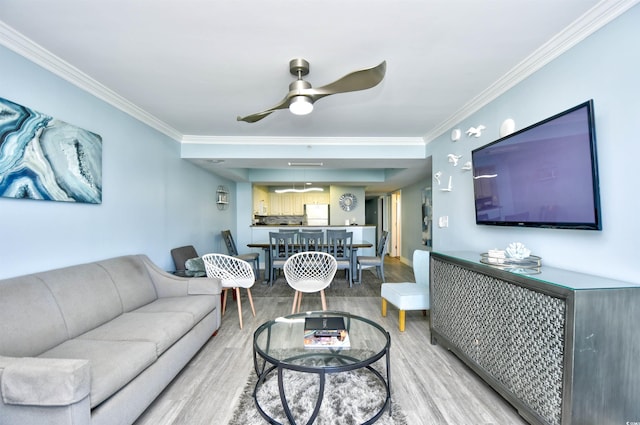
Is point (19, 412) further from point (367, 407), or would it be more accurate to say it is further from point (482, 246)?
point (482, 246)

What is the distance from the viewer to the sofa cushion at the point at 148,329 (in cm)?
185

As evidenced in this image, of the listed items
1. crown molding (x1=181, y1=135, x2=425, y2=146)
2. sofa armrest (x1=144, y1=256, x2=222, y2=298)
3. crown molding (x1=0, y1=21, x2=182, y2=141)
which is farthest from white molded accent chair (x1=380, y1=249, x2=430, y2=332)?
crown molding (x1=0, y1=21, x2=182, y2=141)

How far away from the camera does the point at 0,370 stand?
3.97 feet

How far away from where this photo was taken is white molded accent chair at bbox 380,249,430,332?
118 inches

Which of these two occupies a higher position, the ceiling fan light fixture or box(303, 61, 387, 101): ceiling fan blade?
box(303, 61, 387, 101): ceiling fan blade

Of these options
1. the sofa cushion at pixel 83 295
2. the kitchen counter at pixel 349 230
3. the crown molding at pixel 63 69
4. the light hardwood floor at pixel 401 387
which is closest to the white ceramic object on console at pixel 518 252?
the light hardwood floor at pixel 401 387

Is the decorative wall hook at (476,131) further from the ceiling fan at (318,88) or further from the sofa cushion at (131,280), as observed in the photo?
the sofa cushion at (131,280)

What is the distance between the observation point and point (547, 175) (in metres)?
1.76

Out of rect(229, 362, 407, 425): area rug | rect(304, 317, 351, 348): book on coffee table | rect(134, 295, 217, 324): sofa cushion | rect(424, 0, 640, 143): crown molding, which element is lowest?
rect(229, 362, 407, 425): area rug

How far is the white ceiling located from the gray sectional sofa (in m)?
1.60

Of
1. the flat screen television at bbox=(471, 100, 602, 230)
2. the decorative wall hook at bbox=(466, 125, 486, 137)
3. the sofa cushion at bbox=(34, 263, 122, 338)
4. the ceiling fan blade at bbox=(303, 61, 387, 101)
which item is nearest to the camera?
the flat screen television at bbox=(471, 100, 602, 230)

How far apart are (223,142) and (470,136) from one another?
Result: 131 inches

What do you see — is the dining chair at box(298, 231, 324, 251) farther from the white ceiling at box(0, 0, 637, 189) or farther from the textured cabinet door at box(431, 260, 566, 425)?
the textured cabinet door at box(431, 260, 566, 425)

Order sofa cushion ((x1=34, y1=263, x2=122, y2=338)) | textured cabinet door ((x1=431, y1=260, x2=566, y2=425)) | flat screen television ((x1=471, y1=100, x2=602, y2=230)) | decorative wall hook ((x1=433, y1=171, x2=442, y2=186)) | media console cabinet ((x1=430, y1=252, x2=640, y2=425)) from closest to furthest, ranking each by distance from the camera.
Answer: media console cabinet ((x1=430, y1=252, x2=640, y2=425)), textured cabinet door ((x1=431, y1=260, x2=566, y2=425)), flat screen television ((x1=471, y1=100, x2=602, y2=230)), sofa cushion ((x1=34, y1=263, x2=122, y2=338)), decorative wall hook ((x1=433, y1=171, x2=442, y2=186))
